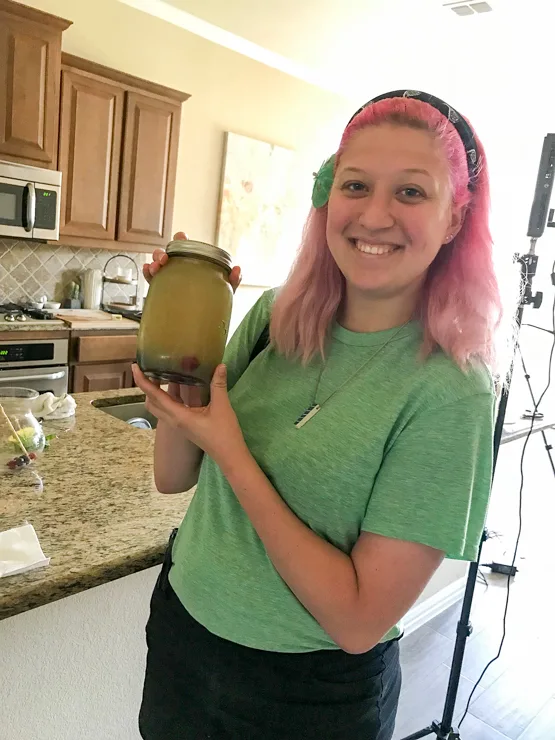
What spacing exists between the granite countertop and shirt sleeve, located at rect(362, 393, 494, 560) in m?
0.43

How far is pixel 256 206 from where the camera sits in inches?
181

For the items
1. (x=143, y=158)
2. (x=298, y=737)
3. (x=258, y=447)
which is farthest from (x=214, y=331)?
(x=143, y=158)

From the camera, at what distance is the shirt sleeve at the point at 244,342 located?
0.92 metres

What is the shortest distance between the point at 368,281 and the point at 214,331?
0.71ft

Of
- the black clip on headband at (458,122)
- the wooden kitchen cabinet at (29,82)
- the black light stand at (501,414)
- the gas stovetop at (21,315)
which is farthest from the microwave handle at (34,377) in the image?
the black clip on headband at (458,122)

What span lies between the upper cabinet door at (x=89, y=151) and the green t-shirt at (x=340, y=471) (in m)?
2.85

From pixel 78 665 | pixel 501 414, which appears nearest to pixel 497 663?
pixel 501 414

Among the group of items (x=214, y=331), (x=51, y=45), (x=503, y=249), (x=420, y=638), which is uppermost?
(x=51, y=45)

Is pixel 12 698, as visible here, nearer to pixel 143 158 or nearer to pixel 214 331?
pixel 214 331

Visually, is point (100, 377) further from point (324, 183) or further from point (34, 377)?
point (324, 183)

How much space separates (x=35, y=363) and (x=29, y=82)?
144 cm

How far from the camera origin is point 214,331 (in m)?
0.79

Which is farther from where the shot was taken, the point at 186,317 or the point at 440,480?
the point at 186,317

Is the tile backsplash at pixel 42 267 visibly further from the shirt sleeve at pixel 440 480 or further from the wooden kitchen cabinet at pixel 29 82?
the shirt sleeve at pixel 440 480
